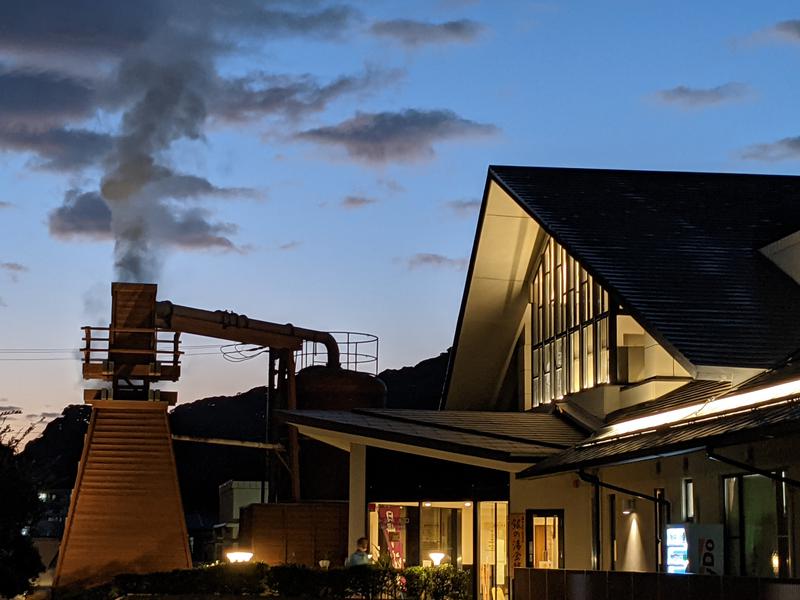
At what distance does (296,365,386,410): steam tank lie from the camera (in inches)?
1777

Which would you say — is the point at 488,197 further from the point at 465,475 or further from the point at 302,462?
the point at 302,462

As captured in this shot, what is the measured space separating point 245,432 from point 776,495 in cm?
8861

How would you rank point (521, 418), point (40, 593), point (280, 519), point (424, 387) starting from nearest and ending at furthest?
point (521, 418)
point (280, 519)
point (40, 593)
point (424, 387)

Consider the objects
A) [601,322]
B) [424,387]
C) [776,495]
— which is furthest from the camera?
[424,387]

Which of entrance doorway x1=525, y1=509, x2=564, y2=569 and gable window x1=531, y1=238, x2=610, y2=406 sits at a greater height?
gable window x1=531, y1=238, x2=610, y2=406

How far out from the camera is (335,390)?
45.2 metres

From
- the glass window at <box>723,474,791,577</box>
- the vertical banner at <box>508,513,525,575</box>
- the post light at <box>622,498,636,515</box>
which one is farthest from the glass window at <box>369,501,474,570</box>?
the glass window at <box>723,474,791,577</box>

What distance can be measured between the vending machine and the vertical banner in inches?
264

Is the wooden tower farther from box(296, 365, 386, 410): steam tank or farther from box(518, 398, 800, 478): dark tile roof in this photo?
box(518, 398, 800, 478): dark tile roof

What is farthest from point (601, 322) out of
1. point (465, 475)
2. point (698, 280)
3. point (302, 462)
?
point (302, 462)

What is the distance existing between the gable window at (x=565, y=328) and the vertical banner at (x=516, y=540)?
3259 millimetres

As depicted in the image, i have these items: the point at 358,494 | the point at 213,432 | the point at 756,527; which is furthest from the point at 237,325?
the point at 213,432

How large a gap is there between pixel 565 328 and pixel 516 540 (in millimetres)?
5335

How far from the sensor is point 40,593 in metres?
42.5
